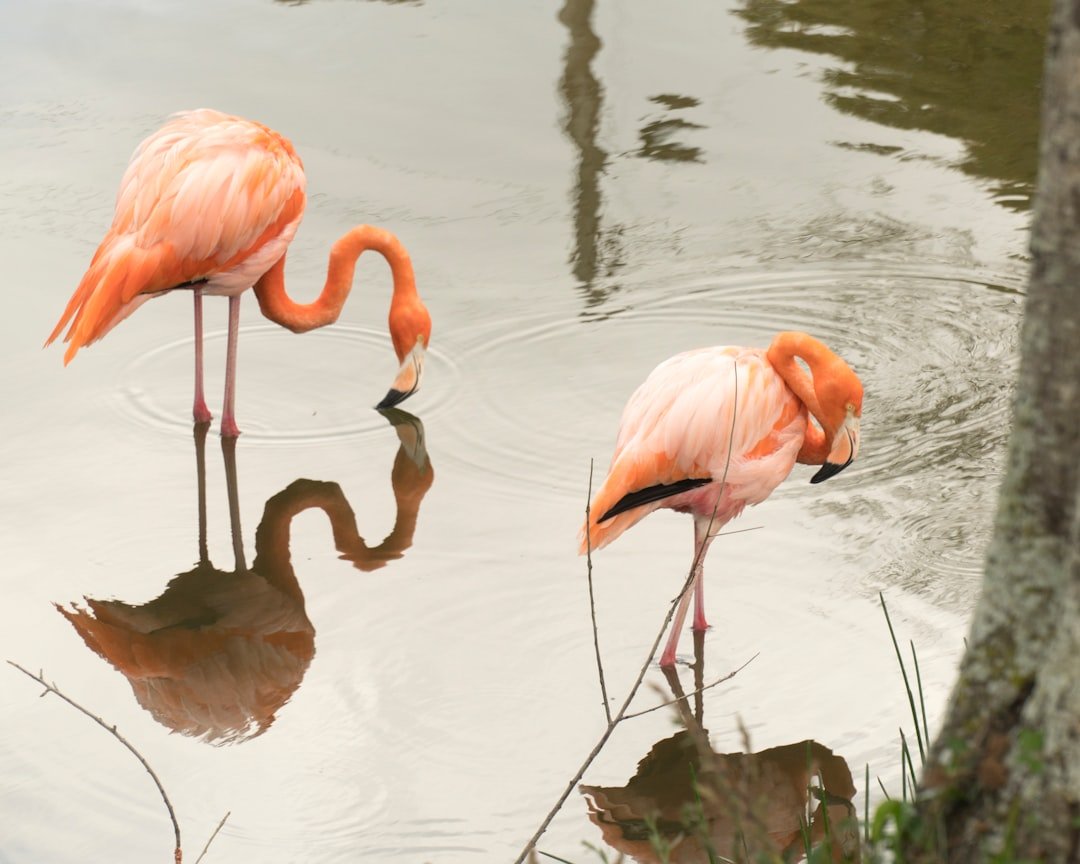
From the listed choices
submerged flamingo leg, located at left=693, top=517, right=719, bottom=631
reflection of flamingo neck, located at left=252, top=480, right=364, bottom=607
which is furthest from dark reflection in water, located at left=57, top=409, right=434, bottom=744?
submerged flamingo leg, located at left=693, top=517, right=719, bottom=631

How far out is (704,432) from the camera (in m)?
4.78

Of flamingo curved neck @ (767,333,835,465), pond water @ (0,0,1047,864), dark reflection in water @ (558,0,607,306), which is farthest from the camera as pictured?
dark reflection in water @ (558,0,607,306)

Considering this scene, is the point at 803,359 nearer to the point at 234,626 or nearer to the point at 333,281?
the point at 234,626

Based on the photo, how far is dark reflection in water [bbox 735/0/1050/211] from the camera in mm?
8898

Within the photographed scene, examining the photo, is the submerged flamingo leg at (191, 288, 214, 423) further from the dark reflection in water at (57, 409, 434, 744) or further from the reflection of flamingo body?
the reflection of flamingo body

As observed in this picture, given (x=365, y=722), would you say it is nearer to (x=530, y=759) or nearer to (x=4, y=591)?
(x=530, y=759)

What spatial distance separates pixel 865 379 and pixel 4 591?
3.39 meters

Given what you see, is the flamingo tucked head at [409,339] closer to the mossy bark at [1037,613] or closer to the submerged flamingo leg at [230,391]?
the submerged flamingo leg at [230,391]

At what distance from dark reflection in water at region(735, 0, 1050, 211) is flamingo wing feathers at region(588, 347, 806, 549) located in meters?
3.78

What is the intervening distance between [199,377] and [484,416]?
113 centimetres

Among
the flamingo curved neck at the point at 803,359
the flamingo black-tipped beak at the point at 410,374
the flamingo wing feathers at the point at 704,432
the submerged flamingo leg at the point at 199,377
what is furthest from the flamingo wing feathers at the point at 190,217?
the flamingo curved neck at the point at 803,359

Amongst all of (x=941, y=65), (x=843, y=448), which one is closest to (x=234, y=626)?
(x=843, y=448)

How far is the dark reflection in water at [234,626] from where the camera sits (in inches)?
191

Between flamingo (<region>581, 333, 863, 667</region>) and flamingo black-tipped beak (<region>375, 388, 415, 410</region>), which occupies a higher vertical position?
flamingo (<region>581, 333, 863, 667</region>)
